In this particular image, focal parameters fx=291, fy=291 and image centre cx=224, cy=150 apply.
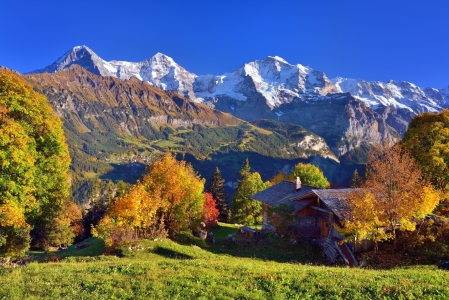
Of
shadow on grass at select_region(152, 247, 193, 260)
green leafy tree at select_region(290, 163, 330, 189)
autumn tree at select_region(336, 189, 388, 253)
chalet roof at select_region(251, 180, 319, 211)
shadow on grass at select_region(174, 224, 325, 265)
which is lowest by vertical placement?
shadow on grass at select_region(152, 247, 193, 260)

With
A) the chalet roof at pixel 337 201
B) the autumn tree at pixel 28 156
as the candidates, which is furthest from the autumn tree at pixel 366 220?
the autumn tree at pixel 28 156

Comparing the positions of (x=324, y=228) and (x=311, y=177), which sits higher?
(x=311, y=177)

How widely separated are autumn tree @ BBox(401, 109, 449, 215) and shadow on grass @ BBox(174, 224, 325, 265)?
15.7 metres

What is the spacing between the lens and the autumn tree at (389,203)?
2353cm

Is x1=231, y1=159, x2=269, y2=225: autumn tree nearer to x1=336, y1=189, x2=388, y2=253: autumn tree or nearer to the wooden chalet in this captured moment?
the wooden chalet

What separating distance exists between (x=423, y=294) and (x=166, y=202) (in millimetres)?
26869

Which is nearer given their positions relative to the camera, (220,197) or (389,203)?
(389,203)

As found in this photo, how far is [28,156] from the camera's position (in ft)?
70.7

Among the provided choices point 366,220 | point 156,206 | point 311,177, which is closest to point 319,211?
point 366,220

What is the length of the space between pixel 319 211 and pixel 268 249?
393 inches

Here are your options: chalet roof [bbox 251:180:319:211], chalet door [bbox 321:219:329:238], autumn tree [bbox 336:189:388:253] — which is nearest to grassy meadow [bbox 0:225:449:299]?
autumn tree [bbox 336:189:388:253]

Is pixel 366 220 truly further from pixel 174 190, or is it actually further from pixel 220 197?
pixel 220 197

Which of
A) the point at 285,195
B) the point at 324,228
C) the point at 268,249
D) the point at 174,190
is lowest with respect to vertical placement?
the point at 268,249

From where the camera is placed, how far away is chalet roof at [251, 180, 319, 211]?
127ft
